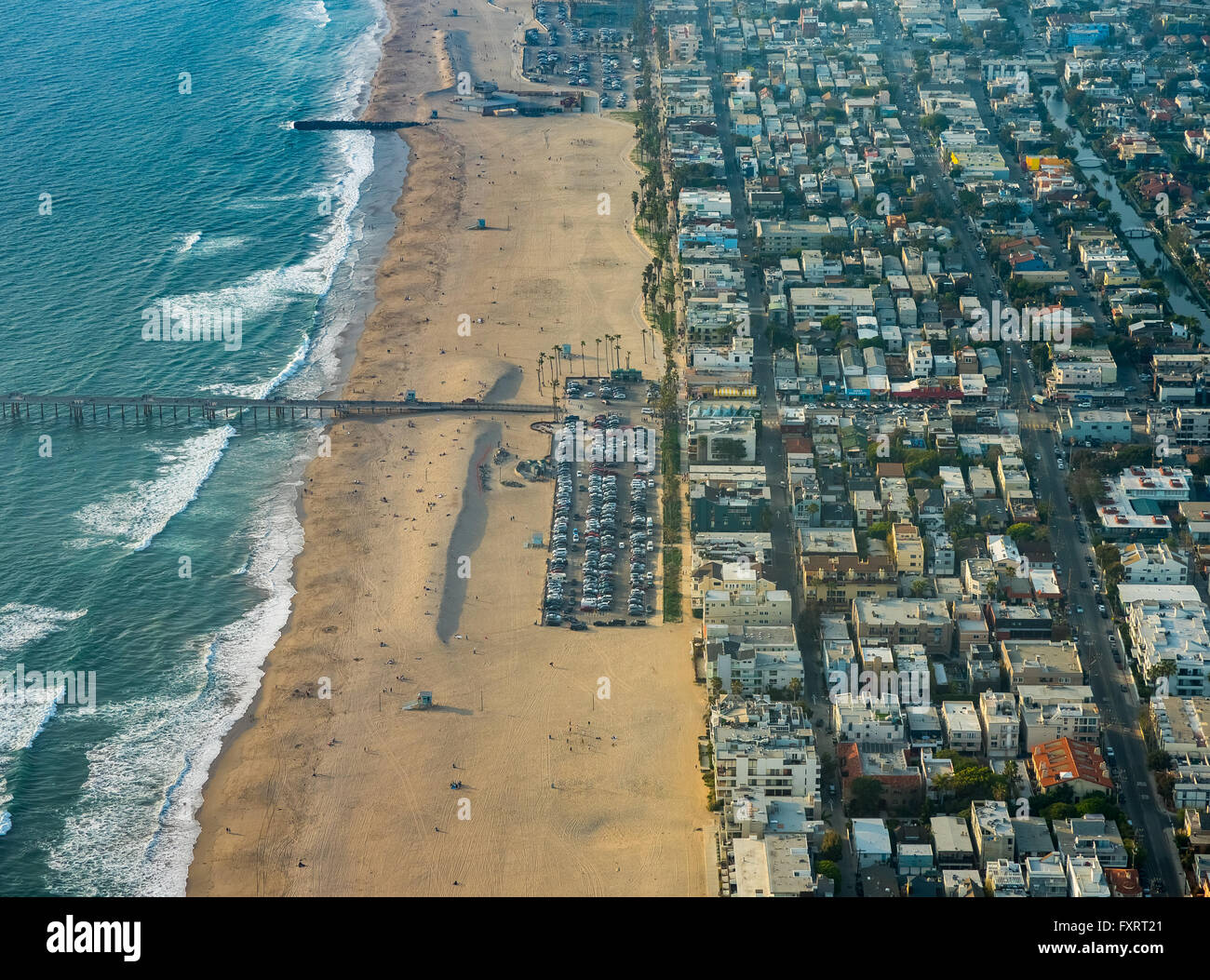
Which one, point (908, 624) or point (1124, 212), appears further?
point (1124, 212)

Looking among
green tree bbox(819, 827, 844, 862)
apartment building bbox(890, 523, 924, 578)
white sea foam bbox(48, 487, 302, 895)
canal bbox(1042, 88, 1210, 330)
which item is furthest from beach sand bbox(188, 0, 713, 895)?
canal bbox(1042, 88, 1210, 330)

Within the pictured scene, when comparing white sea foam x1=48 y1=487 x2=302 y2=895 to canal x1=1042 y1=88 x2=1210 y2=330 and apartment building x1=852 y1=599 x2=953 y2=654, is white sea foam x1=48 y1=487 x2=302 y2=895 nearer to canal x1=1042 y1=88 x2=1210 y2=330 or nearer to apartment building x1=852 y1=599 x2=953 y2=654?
apartment building x1=852 y1=599 x2=953 y2=654

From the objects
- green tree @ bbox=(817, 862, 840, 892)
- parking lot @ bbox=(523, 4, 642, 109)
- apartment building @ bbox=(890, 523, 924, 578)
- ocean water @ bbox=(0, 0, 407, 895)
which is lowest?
parking lot @ bbox=(523, 4, 642, 109)

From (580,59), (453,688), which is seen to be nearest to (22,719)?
(453,688)

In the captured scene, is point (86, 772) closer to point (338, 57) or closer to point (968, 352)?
point (968, 352)

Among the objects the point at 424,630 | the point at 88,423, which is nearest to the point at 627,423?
the point at 424,630

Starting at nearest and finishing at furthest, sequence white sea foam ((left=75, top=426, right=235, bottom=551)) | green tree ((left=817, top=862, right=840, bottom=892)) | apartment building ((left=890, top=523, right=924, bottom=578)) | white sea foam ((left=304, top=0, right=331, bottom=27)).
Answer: green tree ((left=817, top=862, right=840, bottom=892)) → apartment building ((left=890, top=523, right=924, bottom=578)) → white sea foam ((left=75, top=426, right=235, bottom=551)) → white sea foam ((left=304, top=0, right=331, bottom=27))

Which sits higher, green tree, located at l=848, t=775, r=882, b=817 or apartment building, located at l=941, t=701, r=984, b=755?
green tree, located at l=848, t=775, r=882, b=817

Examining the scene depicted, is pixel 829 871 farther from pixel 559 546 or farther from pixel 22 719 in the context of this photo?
pixel 22 719
